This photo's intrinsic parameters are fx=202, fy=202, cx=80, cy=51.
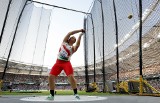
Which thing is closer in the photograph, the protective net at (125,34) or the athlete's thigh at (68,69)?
the athlete's thigh at (68,69)

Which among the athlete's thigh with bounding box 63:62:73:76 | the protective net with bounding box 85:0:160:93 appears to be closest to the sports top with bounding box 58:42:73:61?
A: the athlete's thigh with bounding box 63:62:73:76

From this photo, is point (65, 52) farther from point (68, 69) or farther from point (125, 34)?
point (125, 34)

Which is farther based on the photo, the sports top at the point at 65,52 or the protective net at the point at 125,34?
the protective net at the point at 125,34

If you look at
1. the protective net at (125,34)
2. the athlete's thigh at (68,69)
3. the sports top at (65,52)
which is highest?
the protective net at (125,34)

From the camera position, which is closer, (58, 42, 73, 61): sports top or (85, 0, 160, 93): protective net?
(58, 42, 73, 61): sports top

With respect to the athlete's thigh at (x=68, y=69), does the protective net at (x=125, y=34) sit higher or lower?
higher

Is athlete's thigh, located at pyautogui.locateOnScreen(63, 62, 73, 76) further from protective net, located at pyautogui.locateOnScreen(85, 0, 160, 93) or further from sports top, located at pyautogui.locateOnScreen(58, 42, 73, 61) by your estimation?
protective net, located at pyautogui.locateOnScreen(85, 0, 160, 93)

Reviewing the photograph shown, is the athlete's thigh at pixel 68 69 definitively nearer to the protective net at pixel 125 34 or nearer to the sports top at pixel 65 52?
the sports top at pixel 65 52

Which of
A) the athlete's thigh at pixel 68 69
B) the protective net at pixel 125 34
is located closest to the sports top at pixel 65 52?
the athlete's thigh at pixel 68 69

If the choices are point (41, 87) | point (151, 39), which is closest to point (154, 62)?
point (151, 39)

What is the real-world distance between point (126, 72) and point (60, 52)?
36011 mm

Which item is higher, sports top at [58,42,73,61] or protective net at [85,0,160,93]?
protective net at [85,0,160,93]

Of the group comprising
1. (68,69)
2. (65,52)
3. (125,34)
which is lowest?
(68,69)

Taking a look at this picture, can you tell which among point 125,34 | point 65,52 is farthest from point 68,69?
point 125,34
